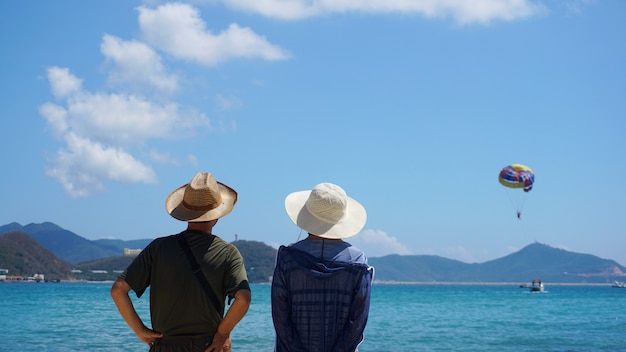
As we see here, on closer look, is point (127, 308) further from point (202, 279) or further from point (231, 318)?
point (231, 318)

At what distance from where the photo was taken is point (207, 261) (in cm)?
333

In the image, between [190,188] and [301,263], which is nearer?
[301,263]

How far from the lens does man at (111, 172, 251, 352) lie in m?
3.31

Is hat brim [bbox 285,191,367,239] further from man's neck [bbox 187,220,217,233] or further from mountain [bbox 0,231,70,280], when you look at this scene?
mountain [bbox 0,231,70,280]

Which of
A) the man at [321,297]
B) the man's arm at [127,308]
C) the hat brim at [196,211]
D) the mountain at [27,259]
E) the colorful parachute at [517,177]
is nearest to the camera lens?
the man at [321,297]

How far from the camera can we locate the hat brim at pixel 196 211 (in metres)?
3.44

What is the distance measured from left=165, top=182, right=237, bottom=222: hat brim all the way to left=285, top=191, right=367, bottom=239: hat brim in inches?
11.0

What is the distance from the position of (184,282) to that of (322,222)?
0.69 m

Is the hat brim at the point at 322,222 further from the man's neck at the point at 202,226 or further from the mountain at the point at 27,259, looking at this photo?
the mountain at the point at 27,259

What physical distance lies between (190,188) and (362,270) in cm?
91

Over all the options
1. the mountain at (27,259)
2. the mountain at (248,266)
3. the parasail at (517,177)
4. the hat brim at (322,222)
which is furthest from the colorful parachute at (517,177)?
the mountain at (27,259)

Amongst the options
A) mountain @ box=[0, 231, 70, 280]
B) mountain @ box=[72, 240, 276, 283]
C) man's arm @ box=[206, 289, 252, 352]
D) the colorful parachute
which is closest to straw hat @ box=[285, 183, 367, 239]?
man's arm @ box=[206, 289, 252, 352]

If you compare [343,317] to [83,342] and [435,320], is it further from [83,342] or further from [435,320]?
[435,320]

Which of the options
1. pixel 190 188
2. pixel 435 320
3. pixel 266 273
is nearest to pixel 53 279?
pixel 266 273
